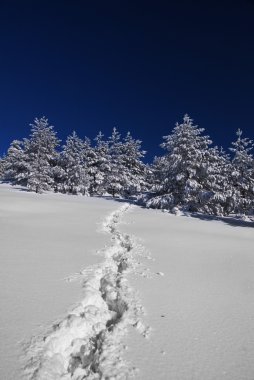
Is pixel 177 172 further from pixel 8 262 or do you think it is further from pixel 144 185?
pixel 8 262

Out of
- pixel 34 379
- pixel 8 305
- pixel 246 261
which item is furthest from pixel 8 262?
pixel 246 261

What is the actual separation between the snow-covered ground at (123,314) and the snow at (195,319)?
0.01 meters

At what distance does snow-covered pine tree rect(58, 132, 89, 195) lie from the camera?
3922 cm

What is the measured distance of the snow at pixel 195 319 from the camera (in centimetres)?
320

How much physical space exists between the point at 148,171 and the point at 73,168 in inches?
588

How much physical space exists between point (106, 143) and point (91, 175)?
5639 millimetres

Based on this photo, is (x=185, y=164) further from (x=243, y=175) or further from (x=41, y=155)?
(x=41, y=155)

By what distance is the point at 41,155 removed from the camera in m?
39.6

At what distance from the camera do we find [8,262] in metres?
6.61

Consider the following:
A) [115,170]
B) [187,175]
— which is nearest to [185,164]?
[187,175]

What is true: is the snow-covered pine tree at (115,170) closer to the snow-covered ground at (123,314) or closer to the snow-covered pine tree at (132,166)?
the snow-covered pine tree at (132,166)

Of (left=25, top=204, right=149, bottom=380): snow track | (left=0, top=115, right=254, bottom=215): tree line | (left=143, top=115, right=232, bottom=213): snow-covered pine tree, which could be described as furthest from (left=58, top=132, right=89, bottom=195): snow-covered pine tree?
(left=25, top=204, right=149, bottom=380): snow track

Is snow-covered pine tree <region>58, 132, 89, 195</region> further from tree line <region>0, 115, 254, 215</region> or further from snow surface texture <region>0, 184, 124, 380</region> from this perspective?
snow surface texture <region>0, 184, 124, 380</region>

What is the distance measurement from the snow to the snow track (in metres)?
0.19
